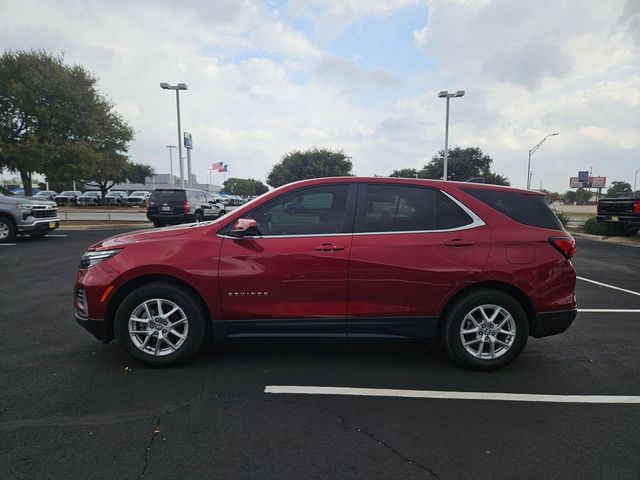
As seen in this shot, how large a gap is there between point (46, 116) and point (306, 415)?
24.5 m

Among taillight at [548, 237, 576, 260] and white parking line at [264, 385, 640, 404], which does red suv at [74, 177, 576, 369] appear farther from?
white parking line at [264, 385, 640, 404]

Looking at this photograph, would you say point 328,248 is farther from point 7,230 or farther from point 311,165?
point 311,165

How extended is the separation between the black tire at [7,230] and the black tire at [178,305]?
37.0ft

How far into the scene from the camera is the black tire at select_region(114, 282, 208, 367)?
3918 millimetres

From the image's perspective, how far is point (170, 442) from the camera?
2854 mm

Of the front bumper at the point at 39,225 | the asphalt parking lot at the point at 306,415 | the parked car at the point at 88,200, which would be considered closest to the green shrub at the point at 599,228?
the asphalt parking lot at the point at 306,415

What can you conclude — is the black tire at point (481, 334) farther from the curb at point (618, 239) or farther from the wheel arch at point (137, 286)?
the curb at point (618, 239)

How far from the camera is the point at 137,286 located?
Answer: 404cm

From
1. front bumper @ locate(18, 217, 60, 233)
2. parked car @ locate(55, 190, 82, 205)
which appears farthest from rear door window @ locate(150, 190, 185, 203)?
parked car @ locate(55, 190, 82, 205)

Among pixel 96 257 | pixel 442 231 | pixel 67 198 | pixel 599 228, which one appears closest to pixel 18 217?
pixel 96 257

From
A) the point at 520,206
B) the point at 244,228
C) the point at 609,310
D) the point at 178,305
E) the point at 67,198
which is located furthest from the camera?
the point at 67,198

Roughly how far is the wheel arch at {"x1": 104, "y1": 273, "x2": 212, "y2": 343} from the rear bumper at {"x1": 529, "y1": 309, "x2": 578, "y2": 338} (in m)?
3.03

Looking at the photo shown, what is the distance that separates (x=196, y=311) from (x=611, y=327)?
5.06 meters

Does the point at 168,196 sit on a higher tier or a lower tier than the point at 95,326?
higher
